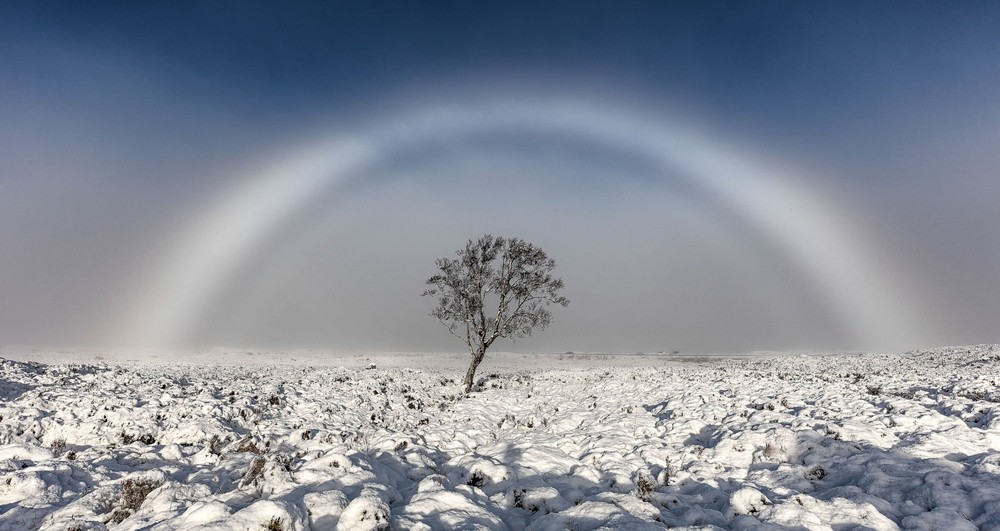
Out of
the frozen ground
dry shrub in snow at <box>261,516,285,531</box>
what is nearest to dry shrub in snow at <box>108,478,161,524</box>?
the frozen ground

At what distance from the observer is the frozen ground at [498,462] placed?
19.5ft

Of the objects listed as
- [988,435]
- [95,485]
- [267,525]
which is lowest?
[95,485]

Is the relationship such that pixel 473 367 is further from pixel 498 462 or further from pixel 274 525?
pixel 274 525

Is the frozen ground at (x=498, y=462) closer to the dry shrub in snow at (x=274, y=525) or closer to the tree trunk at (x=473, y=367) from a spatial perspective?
the dry shrub in snow at (x=274, y=525)

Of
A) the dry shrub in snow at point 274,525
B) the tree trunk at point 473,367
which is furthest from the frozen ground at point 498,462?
the tree trunk at point 473,367

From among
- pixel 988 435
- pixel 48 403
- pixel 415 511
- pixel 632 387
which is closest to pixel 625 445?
pixel 415 511

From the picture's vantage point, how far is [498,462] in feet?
31.3

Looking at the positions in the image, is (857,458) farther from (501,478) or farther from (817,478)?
(501,478)

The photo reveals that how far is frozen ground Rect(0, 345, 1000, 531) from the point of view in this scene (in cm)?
594

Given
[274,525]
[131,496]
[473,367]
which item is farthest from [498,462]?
[473,367]

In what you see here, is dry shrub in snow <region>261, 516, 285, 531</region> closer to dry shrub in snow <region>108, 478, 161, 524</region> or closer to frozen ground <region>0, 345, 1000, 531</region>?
frozen ground <region>0, 345, 1000, 531</region>

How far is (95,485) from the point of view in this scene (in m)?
7.52

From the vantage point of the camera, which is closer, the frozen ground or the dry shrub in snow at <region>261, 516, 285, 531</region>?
the dry shrub in snow at <region>261, 516, 285, 531</region>

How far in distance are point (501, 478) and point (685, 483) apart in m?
3.67
